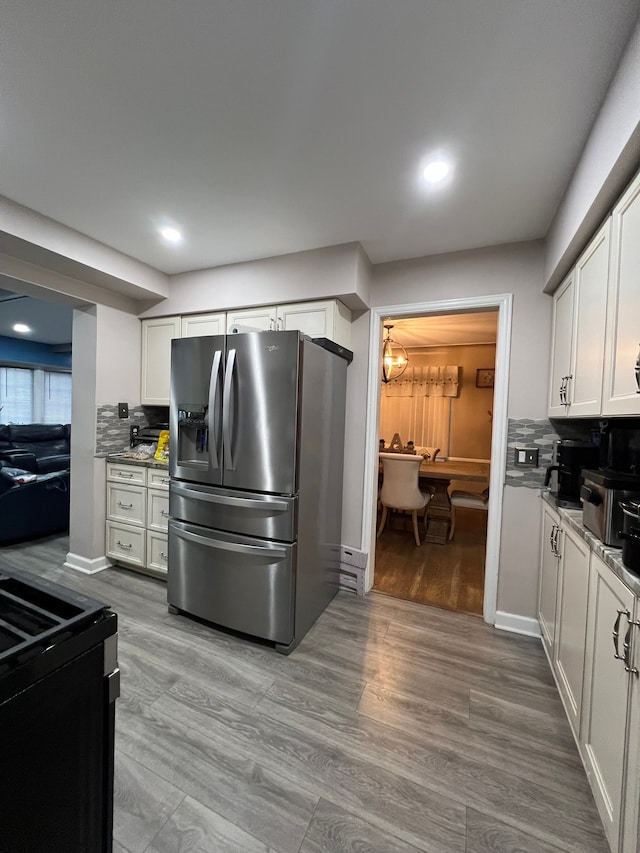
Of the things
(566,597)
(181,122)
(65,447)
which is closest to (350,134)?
(181,122)

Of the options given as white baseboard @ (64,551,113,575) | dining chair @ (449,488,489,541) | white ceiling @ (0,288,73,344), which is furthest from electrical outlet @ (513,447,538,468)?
white ceiling @ (0,288,73,344)

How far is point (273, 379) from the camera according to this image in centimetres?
191

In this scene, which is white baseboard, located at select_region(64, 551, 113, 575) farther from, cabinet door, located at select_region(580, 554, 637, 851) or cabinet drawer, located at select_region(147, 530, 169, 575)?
cabinet door, located at select_region(580, 554, 637, 851)

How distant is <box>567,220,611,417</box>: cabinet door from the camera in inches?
54.2

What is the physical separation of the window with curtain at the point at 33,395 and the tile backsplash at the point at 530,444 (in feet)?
24.3

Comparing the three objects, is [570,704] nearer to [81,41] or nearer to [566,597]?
[566,597]

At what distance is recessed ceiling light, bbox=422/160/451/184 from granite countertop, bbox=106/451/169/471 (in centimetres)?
249

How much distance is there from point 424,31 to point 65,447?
642cm

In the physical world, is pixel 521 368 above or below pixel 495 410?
above

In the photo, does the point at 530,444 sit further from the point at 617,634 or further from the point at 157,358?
the point at 157,358

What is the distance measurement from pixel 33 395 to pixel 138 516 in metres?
5.13

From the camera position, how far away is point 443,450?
5484 mm

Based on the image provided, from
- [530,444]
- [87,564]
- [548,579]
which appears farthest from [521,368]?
[87,564]

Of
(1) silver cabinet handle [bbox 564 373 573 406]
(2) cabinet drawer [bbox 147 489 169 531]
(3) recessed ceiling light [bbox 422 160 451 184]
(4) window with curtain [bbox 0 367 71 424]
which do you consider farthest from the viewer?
(4) window with curtain [bbox 0 367 71 424]
